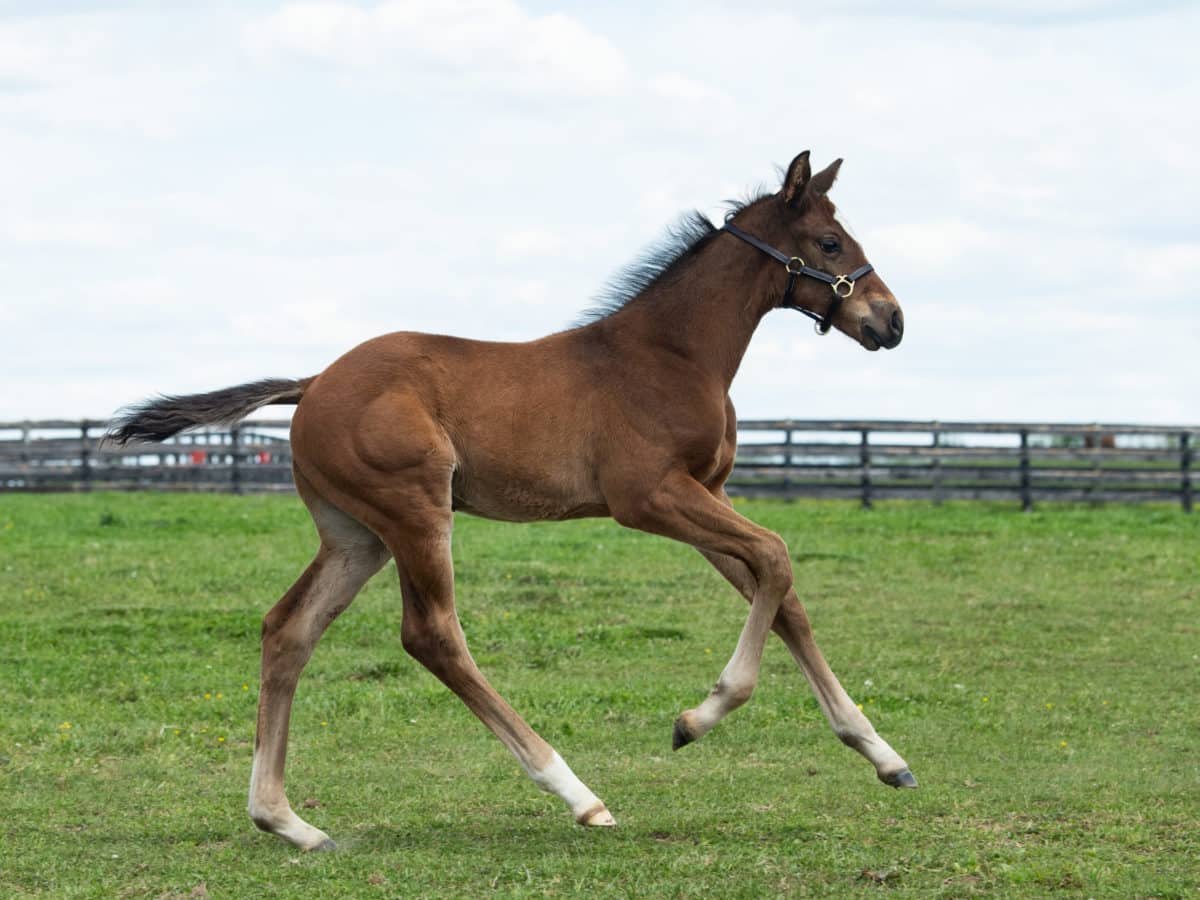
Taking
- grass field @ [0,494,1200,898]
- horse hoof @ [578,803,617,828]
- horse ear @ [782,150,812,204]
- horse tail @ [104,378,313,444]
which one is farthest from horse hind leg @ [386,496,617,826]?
horse ear @ [782,150,812,204]

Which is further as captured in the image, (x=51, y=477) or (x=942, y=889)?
(x=51, y=477)

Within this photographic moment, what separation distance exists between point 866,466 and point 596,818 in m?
19.1

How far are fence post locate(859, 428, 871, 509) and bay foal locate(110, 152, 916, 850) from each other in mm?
17878

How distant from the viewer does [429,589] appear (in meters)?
6.21

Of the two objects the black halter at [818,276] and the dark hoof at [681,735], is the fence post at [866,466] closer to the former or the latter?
the black halter at [818,276]

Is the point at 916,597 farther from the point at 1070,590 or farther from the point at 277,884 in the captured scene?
the point at 277,884

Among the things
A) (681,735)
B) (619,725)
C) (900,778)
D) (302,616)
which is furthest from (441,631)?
(619,725)

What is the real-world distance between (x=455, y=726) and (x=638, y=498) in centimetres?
367

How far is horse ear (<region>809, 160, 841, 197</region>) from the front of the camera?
684 centimetres


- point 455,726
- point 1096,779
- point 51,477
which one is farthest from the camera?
point 51,477

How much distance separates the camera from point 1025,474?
959 inches

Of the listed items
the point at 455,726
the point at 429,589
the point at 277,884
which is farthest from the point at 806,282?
the point at 455,726

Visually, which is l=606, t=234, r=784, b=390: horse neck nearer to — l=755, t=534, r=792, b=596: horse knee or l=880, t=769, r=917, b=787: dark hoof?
l=755, t=534, r=792, b=596: horse knee

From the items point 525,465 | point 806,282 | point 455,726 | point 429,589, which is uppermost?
point 806,282
